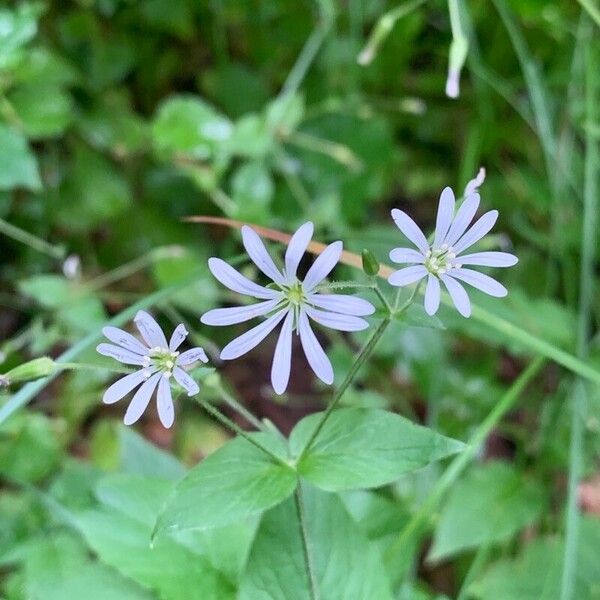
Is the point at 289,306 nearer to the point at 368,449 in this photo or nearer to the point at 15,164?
the point at 368,449

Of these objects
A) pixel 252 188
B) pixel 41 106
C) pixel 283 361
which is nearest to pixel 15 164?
pixel 41 106

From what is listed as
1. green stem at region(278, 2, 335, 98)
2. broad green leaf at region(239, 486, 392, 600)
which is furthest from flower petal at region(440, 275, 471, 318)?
green stem at region(278, 2, 335, 98)

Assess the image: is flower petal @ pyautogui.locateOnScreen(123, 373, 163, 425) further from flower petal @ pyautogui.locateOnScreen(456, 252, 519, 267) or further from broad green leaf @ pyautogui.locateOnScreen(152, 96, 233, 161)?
broad green leaf @ pyautogui.locateOnScreen(152, 96, 233, 161)

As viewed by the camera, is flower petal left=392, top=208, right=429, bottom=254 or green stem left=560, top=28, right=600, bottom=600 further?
green stem left=560, top=28, right=600, bottom=600

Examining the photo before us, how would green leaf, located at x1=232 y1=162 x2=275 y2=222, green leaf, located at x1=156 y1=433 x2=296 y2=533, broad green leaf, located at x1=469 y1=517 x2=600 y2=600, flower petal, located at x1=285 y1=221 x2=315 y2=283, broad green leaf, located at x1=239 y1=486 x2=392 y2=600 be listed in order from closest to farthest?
flower petal, located at x1=285 y1=221 x2=315 y2=283 < green leaf, located at x1=156 y1=433 x2=296 y2=533 < broad green leaf, located at x1=239 y1=486 x2=392 y2=600 < broad green leaf, located at x1=469 y1=517 x2=600 y2=600 < green leaf, located at x1=232 y1=162 x2=275 y2=222

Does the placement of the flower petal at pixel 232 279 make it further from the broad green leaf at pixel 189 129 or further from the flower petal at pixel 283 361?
the broad green leaf at pixel 189 129

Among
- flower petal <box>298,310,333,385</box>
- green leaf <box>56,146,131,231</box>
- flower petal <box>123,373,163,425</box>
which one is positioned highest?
flower petal <box>298,310,333,385</box>

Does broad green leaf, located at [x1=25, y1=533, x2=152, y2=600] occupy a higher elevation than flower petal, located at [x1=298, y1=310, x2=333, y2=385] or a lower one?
lower

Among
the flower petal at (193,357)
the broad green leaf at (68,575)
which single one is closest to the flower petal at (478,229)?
the flower petal at (193,357)

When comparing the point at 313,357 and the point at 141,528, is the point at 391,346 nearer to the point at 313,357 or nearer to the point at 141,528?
the point at 141,528
